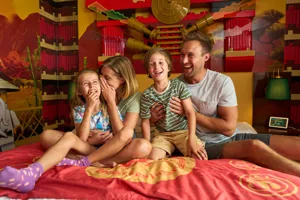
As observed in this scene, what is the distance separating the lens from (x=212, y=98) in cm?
150

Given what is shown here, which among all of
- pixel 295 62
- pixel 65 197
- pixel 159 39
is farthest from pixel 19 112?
pixel 295 62

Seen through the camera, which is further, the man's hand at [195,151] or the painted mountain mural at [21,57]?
the painted mountain mural at [21,57]

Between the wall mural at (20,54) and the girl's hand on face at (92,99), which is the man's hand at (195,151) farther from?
the wall mural at (20,54)

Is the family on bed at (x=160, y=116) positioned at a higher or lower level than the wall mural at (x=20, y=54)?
lower

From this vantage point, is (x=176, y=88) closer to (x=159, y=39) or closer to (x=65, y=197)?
(x=65, y=197)

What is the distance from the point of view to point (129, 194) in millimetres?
845

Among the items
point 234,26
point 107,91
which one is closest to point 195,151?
point 107,91

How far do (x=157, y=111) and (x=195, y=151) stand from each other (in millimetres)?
325

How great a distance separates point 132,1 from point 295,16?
1528 millimetres

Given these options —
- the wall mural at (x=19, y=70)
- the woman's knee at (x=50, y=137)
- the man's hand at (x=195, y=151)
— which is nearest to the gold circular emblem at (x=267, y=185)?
the man's hand at (x=195, y=151)

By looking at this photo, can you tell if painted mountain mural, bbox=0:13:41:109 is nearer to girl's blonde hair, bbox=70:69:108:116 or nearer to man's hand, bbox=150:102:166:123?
girl's blonde hair, bbox=70:69:108:116

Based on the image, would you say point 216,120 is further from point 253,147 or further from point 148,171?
point 148,171

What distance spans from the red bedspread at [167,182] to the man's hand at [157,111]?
39 centimetres

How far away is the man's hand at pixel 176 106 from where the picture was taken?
143 cm
